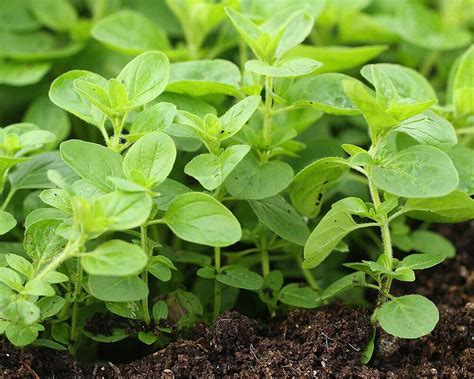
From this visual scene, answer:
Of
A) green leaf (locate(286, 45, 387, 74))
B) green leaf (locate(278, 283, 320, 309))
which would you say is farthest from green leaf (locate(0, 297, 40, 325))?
green leaf (locate(286, 45, 387, 74))

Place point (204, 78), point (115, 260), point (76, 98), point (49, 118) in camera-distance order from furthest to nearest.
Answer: point (49, 118)
point (204, 78)
point (76, 98)
point (115, 260)

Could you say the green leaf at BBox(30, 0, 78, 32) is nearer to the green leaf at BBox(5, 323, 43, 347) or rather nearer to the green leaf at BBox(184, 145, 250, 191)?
the green leaf at BBox(184, 145, 250, 191)

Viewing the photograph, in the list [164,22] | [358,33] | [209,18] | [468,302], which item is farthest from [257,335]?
[164,22]

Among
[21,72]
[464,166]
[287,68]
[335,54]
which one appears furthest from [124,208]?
[21,72]

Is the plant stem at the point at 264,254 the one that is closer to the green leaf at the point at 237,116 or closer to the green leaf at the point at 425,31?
the green leaf at the point at 237,116

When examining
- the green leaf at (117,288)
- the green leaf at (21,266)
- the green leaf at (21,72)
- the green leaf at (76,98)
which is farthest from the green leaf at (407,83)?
the green leaf at (21,72)

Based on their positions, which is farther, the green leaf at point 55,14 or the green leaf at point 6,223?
the green leaf at point 55,14

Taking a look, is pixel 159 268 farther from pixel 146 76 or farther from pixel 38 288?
pixel 146 76
